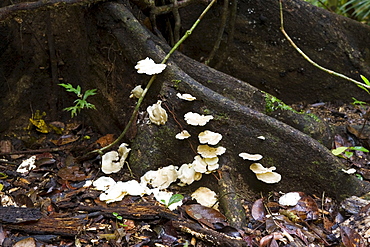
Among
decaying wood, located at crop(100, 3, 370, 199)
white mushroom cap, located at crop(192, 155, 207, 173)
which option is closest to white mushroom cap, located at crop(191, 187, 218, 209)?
white mushroom cap, located at crop(192, 155, 207, 173)

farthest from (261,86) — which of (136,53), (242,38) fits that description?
(136,53)

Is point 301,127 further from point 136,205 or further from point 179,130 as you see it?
point 136,205

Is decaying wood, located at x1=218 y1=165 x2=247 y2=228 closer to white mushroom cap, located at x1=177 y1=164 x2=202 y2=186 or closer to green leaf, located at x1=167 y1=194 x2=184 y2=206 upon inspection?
white mushroom cap, located at x1=177 y1=164 x2=202 y2=186

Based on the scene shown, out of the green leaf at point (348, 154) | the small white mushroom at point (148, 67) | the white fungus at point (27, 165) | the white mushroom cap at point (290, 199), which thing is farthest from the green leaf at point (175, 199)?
the green leaf at point (348, 154)

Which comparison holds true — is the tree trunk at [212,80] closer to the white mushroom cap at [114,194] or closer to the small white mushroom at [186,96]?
the small white mushroom at [186,96]

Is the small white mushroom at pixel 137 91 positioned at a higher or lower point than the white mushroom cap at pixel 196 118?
lower

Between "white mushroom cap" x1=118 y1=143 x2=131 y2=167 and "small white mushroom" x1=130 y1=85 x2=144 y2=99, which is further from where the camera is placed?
"small white mushroom" x1=130 y1=85 x2=144 y2=99
